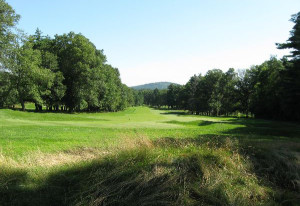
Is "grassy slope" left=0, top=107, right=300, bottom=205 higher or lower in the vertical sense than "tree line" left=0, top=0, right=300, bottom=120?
lower

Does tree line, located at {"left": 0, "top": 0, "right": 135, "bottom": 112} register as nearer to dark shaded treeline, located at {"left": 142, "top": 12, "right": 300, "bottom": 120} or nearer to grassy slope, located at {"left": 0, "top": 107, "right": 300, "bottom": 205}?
grassy slope, located at {"left": 0, "top": 107, "right": 300, "bottom": 205}

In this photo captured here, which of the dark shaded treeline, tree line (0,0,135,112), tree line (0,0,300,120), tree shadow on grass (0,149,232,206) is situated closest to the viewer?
tree shadow on grass (0,149,232,206)

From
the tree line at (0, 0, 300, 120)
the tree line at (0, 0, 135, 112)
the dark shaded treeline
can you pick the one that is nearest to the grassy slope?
the tree line at (0, 0, 300, 120)

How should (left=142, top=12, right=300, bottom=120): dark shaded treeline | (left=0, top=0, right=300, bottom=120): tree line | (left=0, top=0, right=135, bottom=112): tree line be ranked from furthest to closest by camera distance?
(left=142, top=12, right=300, bottom=120): dark shaded treeline, (left=0, top=0, right=135, bottom=112): tree line, (left=0, top=0, right=300, bottom=120): tree line

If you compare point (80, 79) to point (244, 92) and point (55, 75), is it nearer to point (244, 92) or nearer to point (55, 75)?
point (55, 75)

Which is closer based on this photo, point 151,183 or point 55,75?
point 151,183

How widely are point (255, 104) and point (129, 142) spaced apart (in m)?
56.1

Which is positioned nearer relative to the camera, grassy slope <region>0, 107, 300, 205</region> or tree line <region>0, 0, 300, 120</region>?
grassy slope <region>0, 107, 300, 205</region>

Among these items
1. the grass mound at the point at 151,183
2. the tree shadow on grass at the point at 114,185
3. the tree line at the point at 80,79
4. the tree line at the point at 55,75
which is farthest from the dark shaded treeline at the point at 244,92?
the tree shadow on grass at the point at 114,185

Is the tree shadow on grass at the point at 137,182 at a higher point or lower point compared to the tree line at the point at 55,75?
lower

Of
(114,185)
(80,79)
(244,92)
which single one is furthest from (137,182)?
(244,92)

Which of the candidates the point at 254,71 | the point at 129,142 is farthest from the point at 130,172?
the point at 254,71

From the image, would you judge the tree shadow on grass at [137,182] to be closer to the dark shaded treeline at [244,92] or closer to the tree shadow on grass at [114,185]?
the tree shadow on grass at [114,185]

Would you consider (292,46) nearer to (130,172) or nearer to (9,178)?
(130,172)
